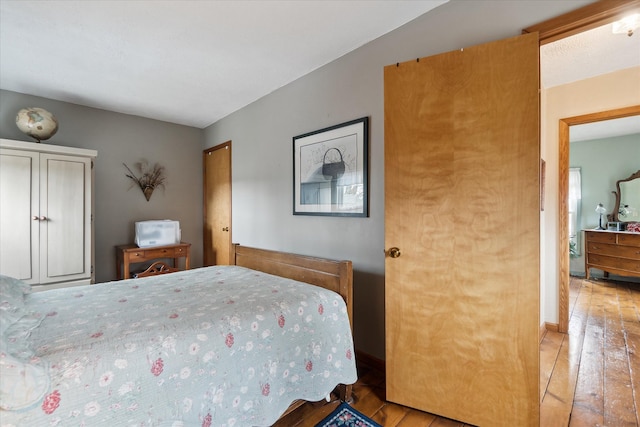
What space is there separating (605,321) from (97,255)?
221 inches

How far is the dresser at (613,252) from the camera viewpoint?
12.5ft

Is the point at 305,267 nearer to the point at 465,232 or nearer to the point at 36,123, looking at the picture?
the point at 465,232

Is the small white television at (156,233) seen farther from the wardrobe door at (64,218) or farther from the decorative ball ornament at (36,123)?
the decorative ball ornament at (36,123)

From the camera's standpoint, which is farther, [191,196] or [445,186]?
[191,196]

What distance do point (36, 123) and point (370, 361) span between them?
12.4ft

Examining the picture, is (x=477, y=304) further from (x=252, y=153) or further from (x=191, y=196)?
(x=191, y=196)

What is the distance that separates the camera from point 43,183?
8.76ft

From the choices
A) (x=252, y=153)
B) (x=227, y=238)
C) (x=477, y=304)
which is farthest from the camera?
(x=227, y=238)

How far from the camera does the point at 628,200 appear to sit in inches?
167

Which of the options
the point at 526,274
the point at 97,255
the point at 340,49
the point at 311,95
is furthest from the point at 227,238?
the point at 526,274

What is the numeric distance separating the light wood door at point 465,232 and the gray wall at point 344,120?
294 mm

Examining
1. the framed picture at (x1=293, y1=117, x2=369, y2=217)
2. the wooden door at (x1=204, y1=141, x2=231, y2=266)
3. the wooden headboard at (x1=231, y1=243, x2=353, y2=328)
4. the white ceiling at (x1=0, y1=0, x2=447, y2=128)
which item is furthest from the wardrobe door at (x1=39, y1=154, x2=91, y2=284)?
the framed picture at (x1=293, y1=117, x2=369, y2=217)

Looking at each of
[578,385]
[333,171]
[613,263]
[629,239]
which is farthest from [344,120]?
[613,263]

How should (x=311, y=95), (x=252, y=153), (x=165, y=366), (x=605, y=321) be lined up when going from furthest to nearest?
(x=252, y=153)
(x=605, y=321)
(x=311, y=95)
(x=165, y=366)
